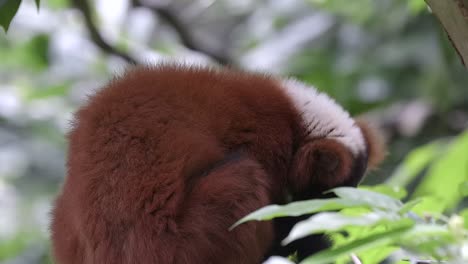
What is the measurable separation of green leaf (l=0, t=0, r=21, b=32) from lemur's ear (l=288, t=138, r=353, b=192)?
622 mm

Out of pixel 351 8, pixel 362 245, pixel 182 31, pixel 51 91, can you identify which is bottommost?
pixel 51 91

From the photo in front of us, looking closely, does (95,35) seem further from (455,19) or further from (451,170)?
(455,19)

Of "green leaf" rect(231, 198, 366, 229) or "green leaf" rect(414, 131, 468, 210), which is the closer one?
"green leaf" rect(231, 198, 366, 229)

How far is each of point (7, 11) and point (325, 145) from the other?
2.19 ft

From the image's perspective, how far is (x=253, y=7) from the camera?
4.71 m

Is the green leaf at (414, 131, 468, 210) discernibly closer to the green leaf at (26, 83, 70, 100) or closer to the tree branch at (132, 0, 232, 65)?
the tree branch at (132, 0, 232, 65)

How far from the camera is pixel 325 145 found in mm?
1572

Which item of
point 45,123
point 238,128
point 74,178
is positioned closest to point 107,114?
point 74,178

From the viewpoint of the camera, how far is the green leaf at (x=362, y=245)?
0.84 meters

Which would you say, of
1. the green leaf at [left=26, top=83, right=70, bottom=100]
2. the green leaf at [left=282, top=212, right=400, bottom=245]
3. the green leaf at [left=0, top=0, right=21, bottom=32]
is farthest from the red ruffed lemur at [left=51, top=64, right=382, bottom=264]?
the green leaf at [left=26, top=83, right=70, bottom=100]

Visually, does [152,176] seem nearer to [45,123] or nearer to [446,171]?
[446,171]

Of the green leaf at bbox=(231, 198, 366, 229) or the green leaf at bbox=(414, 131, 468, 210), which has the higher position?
the green leaf at bbox=(231, 198, 366, 229)

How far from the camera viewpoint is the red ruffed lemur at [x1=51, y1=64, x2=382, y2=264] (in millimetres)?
1401

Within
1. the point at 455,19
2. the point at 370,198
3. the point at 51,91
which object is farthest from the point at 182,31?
the point at 370,198
